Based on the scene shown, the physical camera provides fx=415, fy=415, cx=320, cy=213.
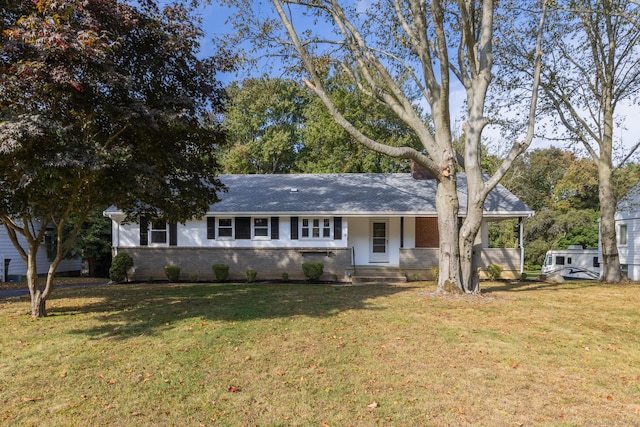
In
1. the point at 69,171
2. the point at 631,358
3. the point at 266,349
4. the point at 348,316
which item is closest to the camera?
the point at 631,358

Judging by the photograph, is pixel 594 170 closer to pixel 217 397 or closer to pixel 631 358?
pixel 631 358

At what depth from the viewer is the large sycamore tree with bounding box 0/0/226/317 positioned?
6.37m

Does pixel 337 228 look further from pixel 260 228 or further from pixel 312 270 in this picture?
pixel 260 228

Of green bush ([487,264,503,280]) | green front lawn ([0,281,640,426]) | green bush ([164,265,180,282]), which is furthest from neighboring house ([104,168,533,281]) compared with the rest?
green front lawn ([0,281,640,426])

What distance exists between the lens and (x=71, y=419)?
3.82 meters

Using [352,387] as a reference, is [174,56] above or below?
above

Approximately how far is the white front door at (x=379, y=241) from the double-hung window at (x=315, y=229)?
218cm

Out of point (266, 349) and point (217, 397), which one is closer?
point (217, 397)

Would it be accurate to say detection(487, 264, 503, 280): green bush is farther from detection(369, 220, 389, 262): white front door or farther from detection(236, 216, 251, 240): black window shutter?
detection(236, 216, 251, 240): black window shutter

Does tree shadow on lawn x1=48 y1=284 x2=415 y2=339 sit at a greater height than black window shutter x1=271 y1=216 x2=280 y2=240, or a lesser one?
lesser

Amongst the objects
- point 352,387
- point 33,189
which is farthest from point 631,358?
point 33,189

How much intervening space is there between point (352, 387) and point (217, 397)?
4.72ft

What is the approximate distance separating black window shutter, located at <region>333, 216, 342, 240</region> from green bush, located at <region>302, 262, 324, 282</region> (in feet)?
5.10

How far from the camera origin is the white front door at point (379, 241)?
17781 mm
